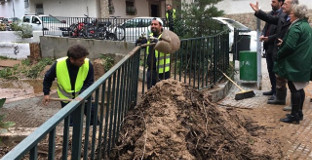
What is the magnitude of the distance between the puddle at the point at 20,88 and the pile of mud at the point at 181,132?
613 cm

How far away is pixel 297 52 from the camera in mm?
4582

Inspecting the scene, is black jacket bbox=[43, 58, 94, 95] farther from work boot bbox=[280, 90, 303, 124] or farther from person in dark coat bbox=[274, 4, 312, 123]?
work boot bbox=[280, 90, 303, 124]

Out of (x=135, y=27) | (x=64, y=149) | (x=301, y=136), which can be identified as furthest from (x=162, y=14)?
(x=64, y=149)

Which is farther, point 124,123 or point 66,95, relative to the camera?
point 66,95

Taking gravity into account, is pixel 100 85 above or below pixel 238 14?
below

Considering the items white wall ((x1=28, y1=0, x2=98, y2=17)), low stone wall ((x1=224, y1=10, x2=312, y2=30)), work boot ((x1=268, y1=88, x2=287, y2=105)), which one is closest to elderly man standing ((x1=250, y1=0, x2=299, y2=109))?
work boot ((x1=268, y1=88, x2=287, y2=105))

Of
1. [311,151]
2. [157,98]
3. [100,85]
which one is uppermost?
[100,85]

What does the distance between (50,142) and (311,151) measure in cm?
336

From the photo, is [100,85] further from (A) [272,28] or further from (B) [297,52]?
(A) [272,28]

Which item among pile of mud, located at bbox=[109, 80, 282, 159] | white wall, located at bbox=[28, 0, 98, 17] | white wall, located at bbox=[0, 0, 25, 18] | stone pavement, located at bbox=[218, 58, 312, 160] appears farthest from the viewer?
white wall, located at bbox=[0, 0, 25, 18]

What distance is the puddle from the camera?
29.5ft

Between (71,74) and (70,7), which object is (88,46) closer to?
(71,74)

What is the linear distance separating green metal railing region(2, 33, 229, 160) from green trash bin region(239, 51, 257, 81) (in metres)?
0.87

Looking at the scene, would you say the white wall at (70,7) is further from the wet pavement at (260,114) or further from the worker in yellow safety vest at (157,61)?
the worker in yellow safety vest at (157,61)
